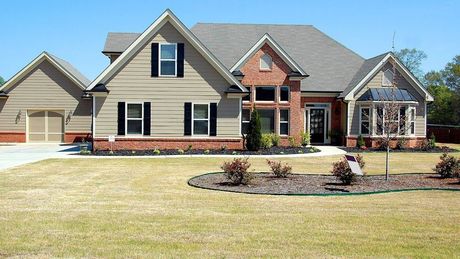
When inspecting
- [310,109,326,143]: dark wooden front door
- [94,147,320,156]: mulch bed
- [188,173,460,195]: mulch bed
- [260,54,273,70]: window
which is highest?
[260,54,273,70]: window

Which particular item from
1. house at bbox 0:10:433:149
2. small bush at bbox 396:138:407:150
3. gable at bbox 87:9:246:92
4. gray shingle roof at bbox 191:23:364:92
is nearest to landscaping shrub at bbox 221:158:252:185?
house at bbox 0:10:433:149

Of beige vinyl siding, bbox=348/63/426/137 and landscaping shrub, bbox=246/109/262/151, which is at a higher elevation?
beige vinyl siding, bbox=348/63/426/137

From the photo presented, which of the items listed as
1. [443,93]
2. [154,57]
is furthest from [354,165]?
[443,93]

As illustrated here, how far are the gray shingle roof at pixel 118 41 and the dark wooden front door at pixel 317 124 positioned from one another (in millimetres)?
13876

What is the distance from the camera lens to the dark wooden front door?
33.1 metres

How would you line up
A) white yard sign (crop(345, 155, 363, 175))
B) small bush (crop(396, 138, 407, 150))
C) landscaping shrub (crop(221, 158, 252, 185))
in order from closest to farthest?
white yard sign (crop(345, 155, 363, 175)) < landscaping shrub (crop(221, 158, 252, 185)) < small bush (crop(396, 138, 407, 150))

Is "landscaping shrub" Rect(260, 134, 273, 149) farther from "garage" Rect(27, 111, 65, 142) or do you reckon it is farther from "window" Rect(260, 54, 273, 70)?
"garage" Rect(27, 111, 65, 142)

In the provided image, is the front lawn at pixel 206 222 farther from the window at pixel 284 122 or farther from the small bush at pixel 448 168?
the window at pixel 284 122

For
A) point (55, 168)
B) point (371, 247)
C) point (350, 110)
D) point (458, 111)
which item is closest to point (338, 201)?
point (371, 247)

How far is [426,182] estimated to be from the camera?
14602 mm

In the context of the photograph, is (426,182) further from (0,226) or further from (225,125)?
(225,125)

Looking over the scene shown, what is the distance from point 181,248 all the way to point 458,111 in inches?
2190

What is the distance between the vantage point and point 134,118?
2611cm

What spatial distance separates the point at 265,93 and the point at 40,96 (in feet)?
52.2
